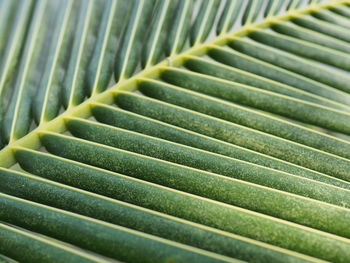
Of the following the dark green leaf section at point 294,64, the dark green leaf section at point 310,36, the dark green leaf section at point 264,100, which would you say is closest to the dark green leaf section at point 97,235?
the dark green leaf section at point 264,100

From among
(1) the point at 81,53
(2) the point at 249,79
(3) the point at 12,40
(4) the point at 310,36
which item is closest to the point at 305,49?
(4) the point at 310,36

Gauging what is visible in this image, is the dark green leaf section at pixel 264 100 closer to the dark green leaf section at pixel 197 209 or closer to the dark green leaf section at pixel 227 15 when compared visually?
the dark green leaf section at pixel 227 15

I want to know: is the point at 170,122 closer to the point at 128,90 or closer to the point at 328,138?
the point at 128,90

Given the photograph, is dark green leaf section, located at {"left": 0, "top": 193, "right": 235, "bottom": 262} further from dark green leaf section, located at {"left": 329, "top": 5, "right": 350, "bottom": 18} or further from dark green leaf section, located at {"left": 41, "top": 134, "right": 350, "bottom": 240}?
dark green leaf section, located at {"left": 329, "top": 5, "right": 350, "bottom": 18}

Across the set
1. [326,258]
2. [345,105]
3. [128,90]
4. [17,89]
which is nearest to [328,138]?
[345,105]

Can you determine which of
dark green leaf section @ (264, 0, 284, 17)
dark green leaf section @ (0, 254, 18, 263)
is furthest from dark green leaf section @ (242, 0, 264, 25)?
dark green leaf section @ (0, 254, 18, 263)

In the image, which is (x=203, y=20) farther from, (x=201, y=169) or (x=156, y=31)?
(x=201, y=169)
